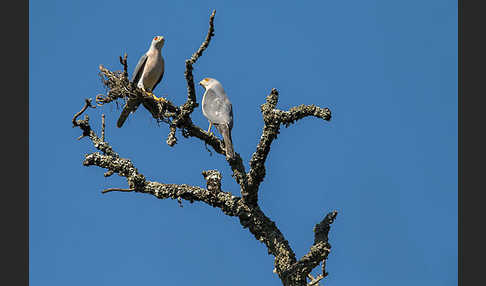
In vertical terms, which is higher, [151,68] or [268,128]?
[151,68]

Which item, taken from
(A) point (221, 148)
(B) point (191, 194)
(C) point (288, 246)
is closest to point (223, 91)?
(A) point (221, 148)

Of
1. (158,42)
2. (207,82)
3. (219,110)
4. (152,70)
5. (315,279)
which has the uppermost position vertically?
(158,42)

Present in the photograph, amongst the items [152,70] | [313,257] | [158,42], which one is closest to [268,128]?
[313,257]

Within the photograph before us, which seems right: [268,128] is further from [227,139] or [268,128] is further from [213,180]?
[213,180]

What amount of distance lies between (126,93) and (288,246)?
3.19 m

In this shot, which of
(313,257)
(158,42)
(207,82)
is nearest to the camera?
(313,257)

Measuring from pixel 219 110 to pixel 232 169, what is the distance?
992 millimetres

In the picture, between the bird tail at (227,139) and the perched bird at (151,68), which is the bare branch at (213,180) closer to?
the bird tail at (227,139)

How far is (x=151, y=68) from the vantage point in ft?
35.1

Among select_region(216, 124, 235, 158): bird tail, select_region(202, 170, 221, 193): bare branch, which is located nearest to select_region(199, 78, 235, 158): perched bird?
select_region(216, 124, 235, 158): bird tail

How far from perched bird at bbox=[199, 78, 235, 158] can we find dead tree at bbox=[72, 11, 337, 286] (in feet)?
0.55

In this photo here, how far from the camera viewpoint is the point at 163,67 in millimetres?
10859

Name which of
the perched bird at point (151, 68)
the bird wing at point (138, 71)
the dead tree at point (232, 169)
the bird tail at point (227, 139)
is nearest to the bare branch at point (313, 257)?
the dead tree at point (232, 169)

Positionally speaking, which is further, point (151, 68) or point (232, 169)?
point (151, 68)
